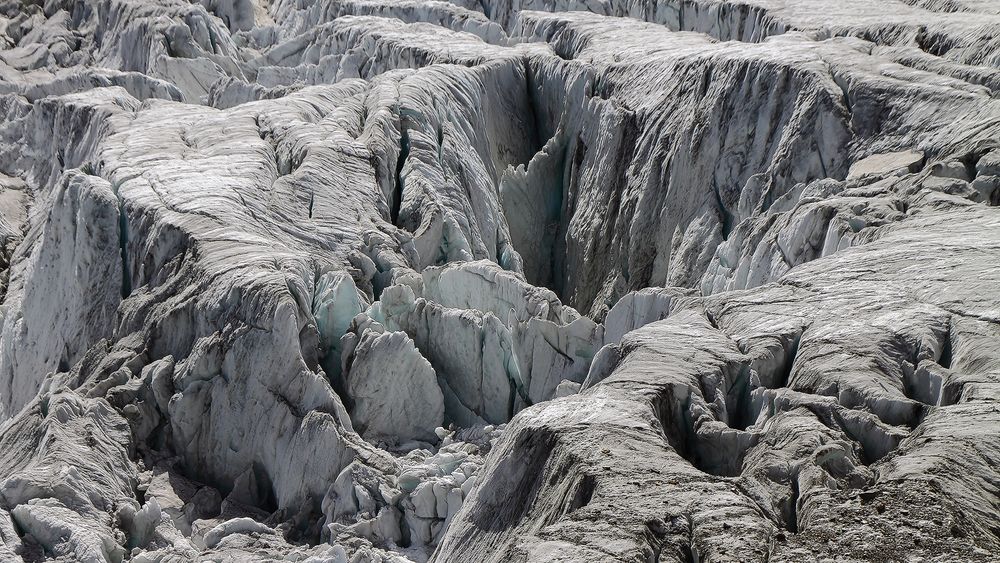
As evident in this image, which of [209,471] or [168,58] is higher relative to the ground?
[168,58]

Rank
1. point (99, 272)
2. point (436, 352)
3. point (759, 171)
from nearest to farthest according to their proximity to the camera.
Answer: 1. point (436, 352)
2. point (99, 272)
3. point (759, 171)

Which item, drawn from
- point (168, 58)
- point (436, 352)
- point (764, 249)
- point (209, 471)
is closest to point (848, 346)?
point (764, 249)

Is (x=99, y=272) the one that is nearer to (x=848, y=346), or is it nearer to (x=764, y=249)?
(x=764, y=249)

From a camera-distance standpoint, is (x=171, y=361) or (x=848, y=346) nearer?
(x=848, y=346)

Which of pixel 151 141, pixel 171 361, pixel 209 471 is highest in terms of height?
pixel 151 141

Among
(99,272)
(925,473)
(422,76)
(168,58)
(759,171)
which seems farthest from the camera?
(168,58)

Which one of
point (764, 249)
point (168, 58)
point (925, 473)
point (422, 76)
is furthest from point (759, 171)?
point (168, 58)

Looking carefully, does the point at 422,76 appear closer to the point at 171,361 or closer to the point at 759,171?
the point at 759,171
